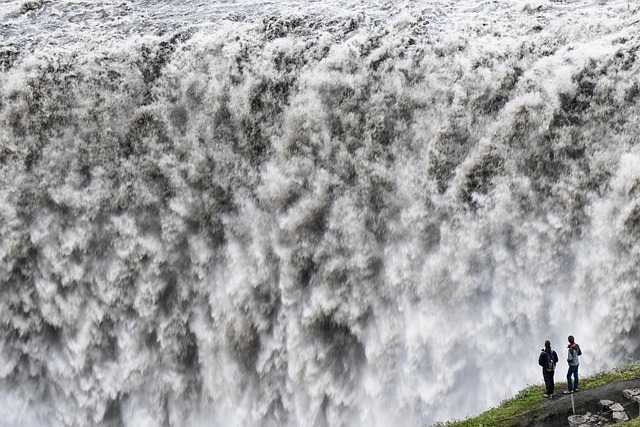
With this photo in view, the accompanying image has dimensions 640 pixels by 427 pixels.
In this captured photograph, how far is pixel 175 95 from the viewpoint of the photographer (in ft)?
79.5

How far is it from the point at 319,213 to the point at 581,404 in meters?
7.76

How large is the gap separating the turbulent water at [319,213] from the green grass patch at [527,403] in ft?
5.28

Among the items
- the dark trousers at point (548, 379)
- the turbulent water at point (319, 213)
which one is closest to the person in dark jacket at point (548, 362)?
the dark trousers at point (548, 379)

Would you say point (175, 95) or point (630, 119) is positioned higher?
point (175, 95)

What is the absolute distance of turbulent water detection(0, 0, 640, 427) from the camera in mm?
21719

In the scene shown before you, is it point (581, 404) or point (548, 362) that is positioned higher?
point (548, 362)

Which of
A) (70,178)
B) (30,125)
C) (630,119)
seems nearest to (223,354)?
(70,178)

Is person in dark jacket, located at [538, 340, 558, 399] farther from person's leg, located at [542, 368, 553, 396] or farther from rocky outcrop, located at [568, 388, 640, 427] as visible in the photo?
rocky outcrop, located at [568, 388, 640, 427]

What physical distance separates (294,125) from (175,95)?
3297 millimetres

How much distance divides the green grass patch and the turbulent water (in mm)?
1609

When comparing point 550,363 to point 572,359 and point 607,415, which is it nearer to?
point 572,359

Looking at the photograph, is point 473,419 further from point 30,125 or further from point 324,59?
point 30,125

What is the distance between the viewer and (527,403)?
19.2 m

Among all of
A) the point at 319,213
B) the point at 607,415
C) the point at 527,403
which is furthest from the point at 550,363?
the point at 319,213
